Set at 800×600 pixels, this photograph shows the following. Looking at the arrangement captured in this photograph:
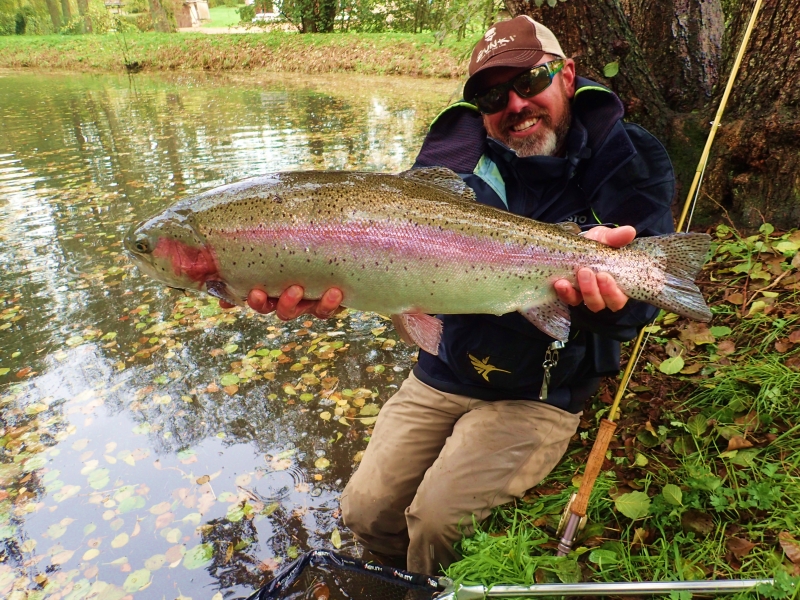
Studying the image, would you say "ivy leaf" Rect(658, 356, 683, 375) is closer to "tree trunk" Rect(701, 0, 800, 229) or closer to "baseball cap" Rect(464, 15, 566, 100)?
"tree trunk" Rect(701, 0, 800, 229)

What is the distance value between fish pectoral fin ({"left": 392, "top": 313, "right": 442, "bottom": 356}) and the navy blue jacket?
0.31m

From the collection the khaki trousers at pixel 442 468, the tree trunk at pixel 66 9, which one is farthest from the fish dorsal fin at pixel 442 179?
the tree trunk at pixel 66 9

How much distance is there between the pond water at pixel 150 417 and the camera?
3014 millimetres

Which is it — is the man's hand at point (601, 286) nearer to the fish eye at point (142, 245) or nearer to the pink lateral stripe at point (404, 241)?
the pink lateral stripe at point (404, 241)

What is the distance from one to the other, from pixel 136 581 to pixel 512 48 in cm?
340

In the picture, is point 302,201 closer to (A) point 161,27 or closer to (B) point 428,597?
(B) point 428,597

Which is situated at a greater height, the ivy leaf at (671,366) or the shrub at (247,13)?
the shrub at (247,13)

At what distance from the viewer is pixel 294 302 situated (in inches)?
94.0

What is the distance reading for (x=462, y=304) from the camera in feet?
7.64

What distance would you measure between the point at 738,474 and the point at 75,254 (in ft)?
23.1

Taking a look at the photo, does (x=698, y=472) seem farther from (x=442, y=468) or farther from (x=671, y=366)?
(x=442, y=468)

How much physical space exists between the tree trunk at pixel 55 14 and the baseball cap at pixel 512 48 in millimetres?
53896

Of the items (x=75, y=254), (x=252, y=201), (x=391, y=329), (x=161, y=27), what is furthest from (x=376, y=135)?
(x=161, y=27)

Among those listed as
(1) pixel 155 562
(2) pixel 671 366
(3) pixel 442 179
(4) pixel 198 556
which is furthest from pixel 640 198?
(1) pixel 155 562
